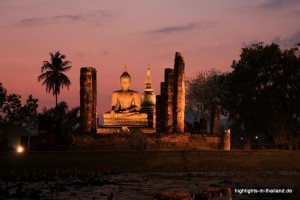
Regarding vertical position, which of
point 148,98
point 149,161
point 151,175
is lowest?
point 151,175

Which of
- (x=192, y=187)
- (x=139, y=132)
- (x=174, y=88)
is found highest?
(x=174, y=88)

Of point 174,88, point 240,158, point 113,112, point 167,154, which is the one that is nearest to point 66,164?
point 167,154

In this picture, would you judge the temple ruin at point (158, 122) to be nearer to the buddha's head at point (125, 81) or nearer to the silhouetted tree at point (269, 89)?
the buddha's head at point (125, 81)

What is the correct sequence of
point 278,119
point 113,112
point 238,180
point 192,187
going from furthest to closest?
point 278,119 → point 113,112 → point 238,180 → point 192,187

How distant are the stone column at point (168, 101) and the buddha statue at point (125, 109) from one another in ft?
20.4

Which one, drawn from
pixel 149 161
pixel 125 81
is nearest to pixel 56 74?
pixel 125 81

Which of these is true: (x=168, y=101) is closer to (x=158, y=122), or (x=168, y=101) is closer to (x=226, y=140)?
(x=158, y=122)

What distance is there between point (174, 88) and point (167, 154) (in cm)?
1206

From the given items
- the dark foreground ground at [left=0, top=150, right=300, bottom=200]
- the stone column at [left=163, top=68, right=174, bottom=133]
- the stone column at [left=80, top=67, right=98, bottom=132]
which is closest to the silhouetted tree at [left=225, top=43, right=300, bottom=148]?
the stone column at [left=163, top=68, right=174, bottom=133]

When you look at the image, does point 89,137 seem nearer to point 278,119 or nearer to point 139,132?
point 139,132

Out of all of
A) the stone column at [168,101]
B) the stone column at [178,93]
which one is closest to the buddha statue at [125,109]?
the stone column at [168,101]

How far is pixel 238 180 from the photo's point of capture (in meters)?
21.9

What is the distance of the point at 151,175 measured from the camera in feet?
82.3

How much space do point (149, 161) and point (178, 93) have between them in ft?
43.5
